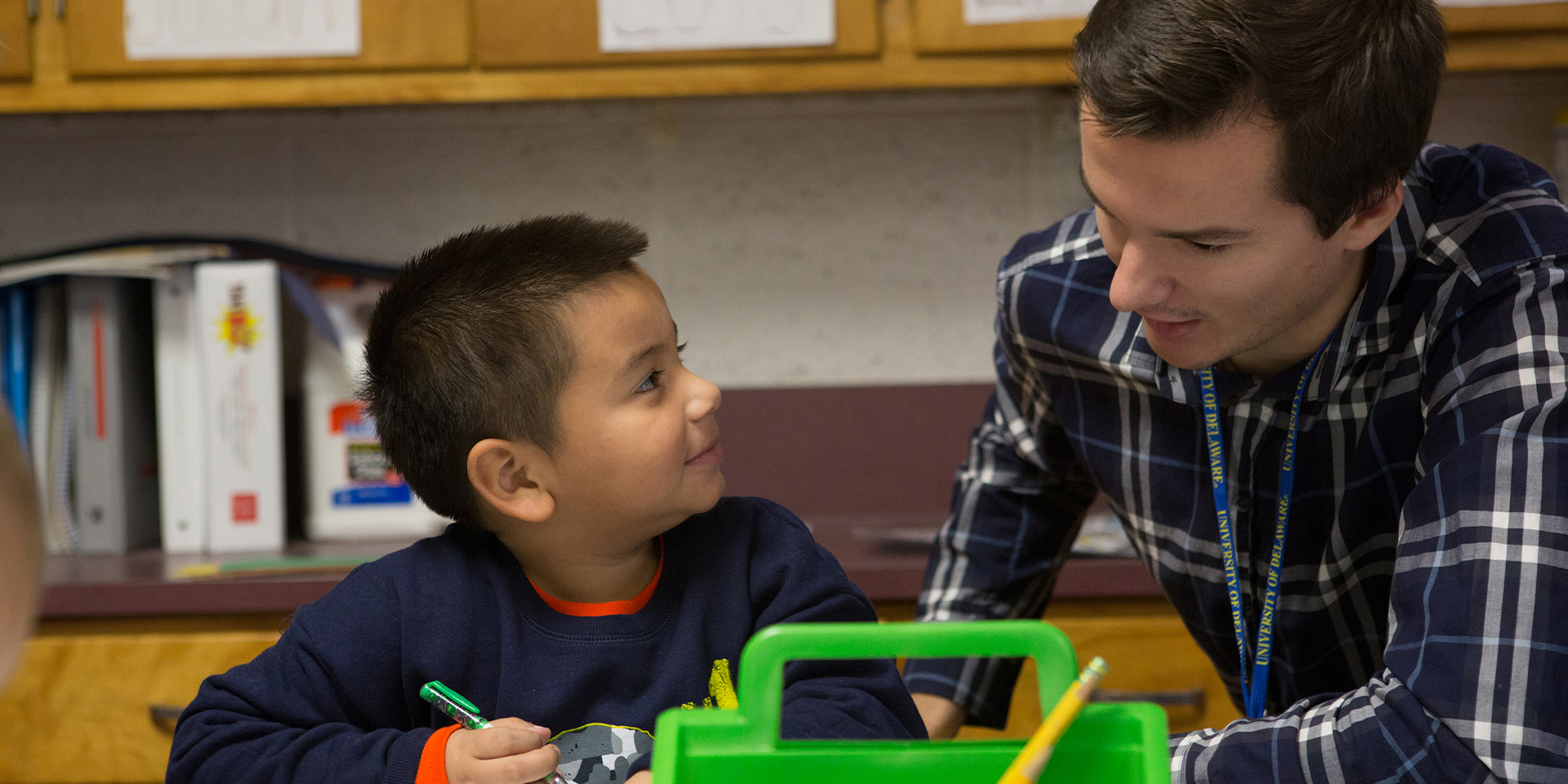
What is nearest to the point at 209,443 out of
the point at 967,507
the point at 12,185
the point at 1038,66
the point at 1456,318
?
the point at 12,185

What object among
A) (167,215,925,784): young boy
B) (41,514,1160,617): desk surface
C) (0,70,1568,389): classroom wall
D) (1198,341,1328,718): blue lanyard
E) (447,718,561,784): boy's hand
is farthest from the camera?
(0,70,1568,389): classroom wall

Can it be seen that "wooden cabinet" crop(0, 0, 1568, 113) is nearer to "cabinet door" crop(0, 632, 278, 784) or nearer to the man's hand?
"cabinet door" crop(0, 632, 278, 784)

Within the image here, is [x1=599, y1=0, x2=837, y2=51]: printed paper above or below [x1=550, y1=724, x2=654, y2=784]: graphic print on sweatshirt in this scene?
above

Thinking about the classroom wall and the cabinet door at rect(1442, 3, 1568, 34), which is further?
the classroom wall

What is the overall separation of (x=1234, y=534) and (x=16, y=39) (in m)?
1.60

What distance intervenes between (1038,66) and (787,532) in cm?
98

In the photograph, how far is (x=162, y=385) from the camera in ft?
5.64

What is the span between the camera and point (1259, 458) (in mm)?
971

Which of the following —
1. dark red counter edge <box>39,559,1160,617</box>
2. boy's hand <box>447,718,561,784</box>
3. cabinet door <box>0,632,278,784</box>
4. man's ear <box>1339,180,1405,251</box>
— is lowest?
cabinet door <box>0,632,278,784</box>

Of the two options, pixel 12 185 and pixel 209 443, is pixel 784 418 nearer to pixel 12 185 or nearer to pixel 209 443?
pixel 209 443

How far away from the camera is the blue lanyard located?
93cm

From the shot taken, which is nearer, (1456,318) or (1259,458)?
(1456,318)

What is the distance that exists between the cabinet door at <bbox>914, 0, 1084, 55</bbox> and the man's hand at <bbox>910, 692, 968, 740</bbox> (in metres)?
0.88

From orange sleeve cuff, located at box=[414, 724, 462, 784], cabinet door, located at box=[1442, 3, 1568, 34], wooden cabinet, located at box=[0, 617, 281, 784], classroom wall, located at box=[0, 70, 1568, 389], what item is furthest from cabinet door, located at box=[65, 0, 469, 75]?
cabinet door, located at box=[1442, 3, 1568, 34]
